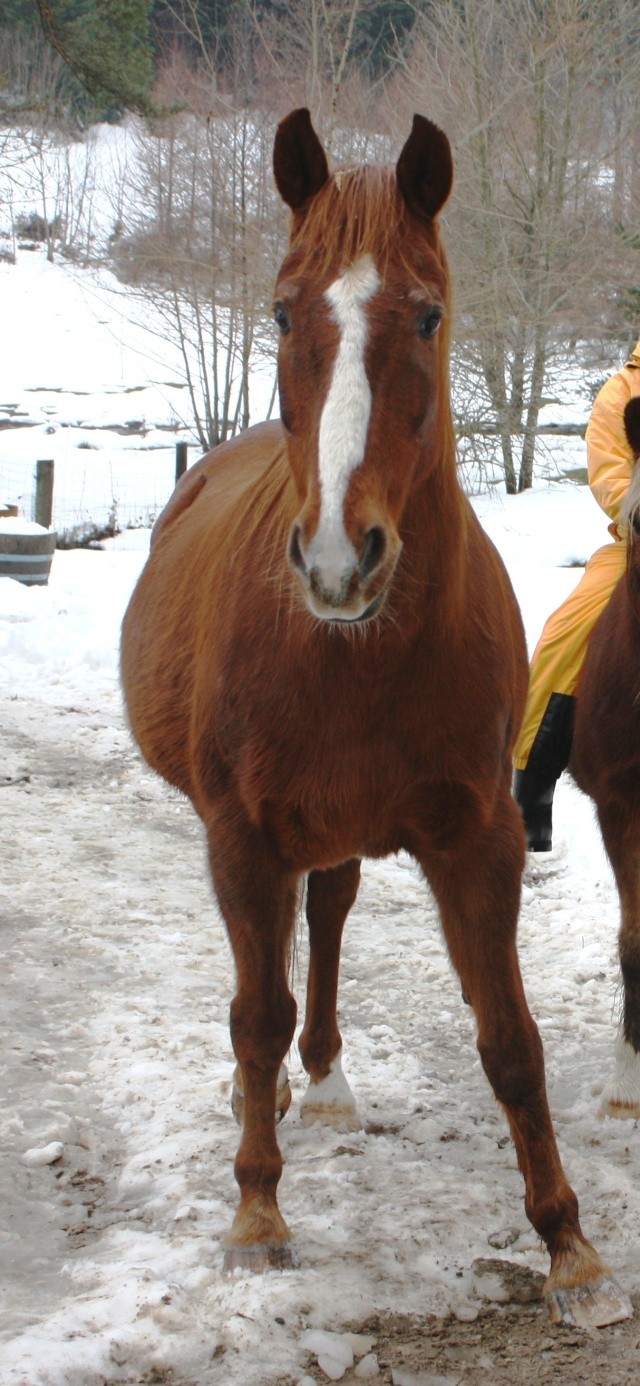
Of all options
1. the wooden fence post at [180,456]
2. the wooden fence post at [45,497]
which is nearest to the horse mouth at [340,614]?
the wooden fence post at [45,497]

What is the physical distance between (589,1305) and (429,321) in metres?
2.05

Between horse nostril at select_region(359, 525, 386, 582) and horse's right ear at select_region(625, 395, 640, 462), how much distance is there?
1.60m

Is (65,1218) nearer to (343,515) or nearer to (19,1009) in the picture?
(19,1009)

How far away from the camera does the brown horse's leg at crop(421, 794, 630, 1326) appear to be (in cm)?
267

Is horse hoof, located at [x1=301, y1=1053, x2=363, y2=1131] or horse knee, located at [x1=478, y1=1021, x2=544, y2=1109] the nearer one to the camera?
horse knee, located at [x1=478, y1=1021, x2=544, y2=1109]

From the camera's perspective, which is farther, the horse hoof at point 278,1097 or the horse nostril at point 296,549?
the horse hoof at point 278,1097

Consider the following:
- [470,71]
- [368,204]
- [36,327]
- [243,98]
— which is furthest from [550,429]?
[368,204]

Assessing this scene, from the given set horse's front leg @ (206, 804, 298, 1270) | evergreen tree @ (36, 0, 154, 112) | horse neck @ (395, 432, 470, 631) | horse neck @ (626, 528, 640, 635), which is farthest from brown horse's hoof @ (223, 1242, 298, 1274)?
evergreen tree @ (36, 0, 154, 112)

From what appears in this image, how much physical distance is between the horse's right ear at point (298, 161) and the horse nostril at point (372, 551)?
2.46 feet

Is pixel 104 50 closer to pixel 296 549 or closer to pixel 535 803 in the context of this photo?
pixel 535 803

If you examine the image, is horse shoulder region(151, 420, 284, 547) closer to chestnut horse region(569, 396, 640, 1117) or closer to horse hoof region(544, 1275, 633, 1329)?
chestnut horse region(569, 396, 640, 1117)

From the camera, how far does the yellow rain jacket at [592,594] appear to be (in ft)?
12.7

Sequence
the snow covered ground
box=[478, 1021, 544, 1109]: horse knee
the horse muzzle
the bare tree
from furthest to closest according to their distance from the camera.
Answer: the bare tree → box=[478, 1021, 544, 1109]: horse knee → the snow covered ground → the horse muzzle

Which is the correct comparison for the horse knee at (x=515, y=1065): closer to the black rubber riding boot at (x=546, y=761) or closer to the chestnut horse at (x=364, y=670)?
the chestnut horse at (x=364, y=670)
